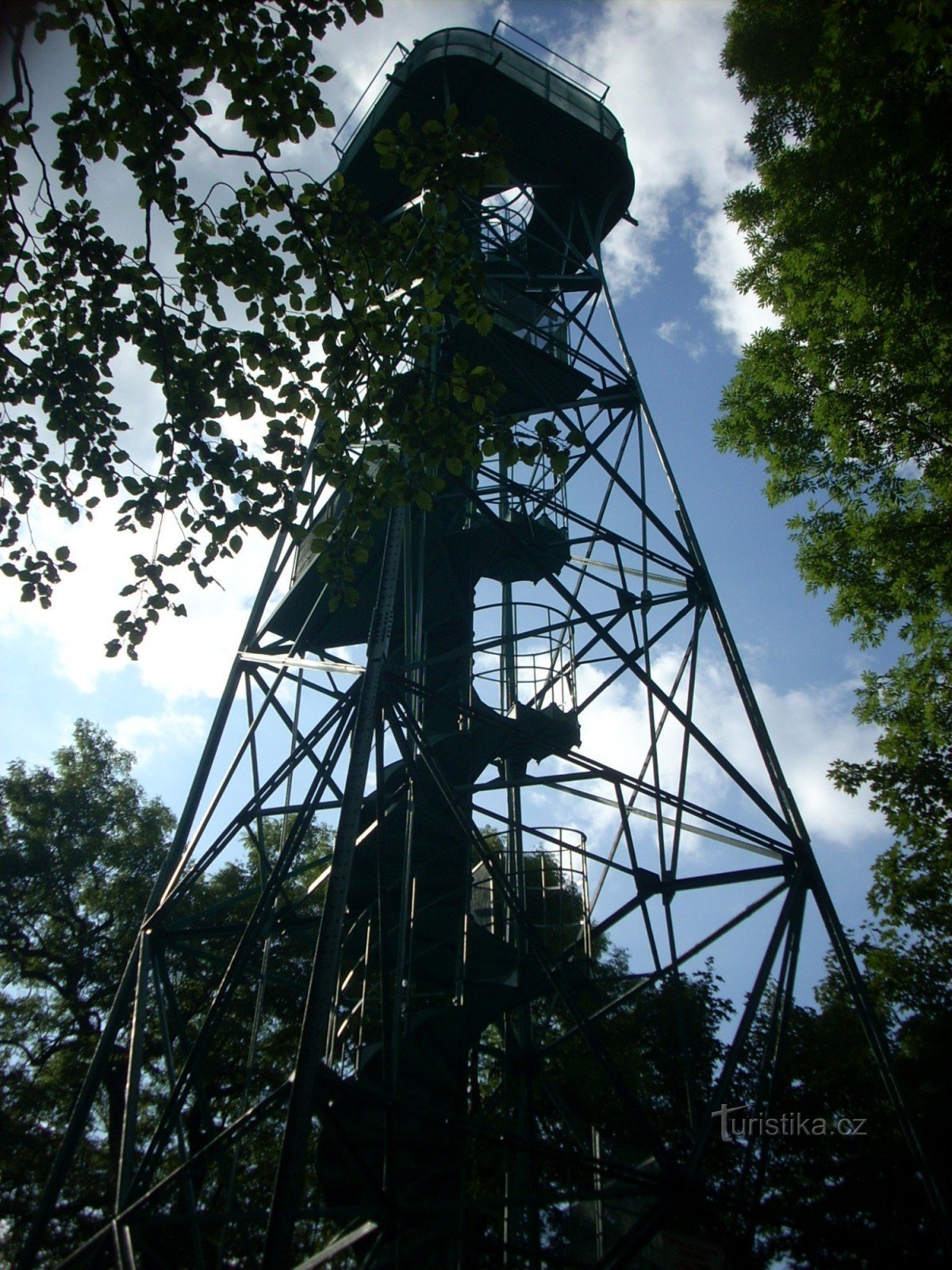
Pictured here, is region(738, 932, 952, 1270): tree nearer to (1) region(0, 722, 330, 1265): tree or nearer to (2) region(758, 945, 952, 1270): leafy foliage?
(2) region(758, 945, 952, 1270): leafy foliage

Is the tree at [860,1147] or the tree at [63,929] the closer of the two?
the tree at [860,1147]

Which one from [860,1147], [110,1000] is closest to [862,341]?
[860,1147]

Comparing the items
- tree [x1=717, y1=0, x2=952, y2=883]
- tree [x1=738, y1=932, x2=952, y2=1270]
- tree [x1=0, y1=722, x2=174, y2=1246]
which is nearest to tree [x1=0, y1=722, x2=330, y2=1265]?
tree [x1=0, y1=722, x2=174, y2=1246]

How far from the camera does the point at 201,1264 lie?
552 cm

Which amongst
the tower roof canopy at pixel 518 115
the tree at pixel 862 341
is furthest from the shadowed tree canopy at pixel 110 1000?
the tower roof canopy at pixel 518 115

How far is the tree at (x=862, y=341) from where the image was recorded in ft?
32.8

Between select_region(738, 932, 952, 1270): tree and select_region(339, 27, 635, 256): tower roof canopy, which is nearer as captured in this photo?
select_region(738, 932, 952, 1270): tree

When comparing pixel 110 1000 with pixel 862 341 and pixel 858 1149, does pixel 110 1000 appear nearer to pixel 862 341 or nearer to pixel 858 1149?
pixel 858 1149

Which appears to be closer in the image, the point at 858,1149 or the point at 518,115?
the point at 858,1149

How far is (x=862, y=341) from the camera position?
11.9 m

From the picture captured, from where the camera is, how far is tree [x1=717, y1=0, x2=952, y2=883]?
9.99 meters

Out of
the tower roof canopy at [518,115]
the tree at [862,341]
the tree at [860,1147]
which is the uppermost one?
the tower roof canopy at [518,115]

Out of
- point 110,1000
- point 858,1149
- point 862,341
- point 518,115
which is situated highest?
point 518,115

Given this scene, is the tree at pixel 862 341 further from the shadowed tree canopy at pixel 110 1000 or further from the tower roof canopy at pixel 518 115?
the shadowed tree canopy at pixel 110 1000
